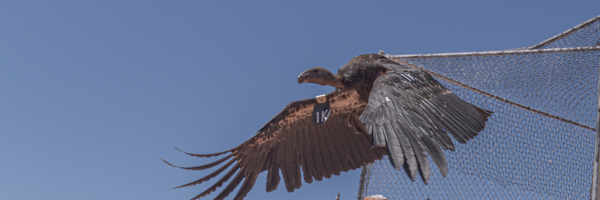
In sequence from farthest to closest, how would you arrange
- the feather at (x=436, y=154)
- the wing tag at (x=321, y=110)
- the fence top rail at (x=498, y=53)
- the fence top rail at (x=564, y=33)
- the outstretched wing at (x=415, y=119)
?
1. the wing tag at (x=321, y=110)
2. the fence top rail at (x=564, y=33)
3. the fence top rail at (x=498, y=53)
4. the outstretched wing at (x=415, y=119)
5. the feather at (x=436, y=154)

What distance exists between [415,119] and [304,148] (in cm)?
301

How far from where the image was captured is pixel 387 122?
4086mm

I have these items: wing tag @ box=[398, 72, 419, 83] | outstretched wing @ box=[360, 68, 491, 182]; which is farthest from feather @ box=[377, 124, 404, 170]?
wing tag @ box=[398, 72, 419, 83]

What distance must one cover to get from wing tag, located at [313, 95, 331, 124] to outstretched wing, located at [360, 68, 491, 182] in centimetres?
139

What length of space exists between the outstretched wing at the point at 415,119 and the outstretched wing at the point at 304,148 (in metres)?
1.56

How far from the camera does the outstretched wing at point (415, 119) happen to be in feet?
11.9

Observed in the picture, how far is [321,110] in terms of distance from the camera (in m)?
6.95

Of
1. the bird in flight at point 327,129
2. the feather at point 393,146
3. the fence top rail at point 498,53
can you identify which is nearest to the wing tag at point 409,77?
the bird in flight at point 327,129

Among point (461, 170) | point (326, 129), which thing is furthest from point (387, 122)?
point (326, 129)

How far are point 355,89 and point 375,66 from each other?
51 centimetres

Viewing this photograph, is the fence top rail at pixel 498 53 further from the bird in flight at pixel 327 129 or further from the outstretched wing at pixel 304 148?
the outstretched wing at pixel 304 148

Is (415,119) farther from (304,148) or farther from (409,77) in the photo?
(304,148)

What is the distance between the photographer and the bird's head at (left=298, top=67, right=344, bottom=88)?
6531mm

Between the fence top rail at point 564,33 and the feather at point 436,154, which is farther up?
the fence top rail at point 564,33
